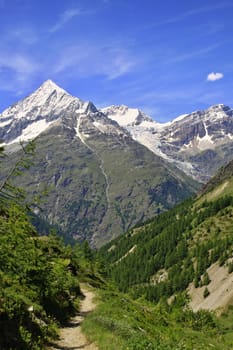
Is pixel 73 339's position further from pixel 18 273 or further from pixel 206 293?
pixel 206 293

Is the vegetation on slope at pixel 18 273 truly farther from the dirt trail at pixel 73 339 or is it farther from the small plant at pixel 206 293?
the small plant at pixel 206 293

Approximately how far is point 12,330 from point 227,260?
151 m

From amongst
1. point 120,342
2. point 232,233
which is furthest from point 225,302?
point 120,342

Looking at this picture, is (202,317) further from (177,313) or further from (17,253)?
(17,253)

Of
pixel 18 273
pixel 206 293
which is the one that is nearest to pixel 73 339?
pixel 18 273

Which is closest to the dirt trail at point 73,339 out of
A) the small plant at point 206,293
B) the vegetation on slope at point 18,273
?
the vegetation on slope at point 18,273

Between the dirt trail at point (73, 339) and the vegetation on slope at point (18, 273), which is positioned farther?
the dirt trail at point (73, 339)

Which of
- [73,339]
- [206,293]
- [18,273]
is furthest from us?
[206,293]

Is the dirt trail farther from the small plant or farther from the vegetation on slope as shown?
the small plant

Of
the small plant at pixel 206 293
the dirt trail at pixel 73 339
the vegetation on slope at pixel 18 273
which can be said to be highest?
the vegetation on slope at pixel 18 273

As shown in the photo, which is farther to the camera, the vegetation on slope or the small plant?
the small plant

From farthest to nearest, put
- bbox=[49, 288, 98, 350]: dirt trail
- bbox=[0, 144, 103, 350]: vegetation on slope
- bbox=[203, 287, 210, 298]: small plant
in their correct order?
bbox=[203, 287, 210, 298]: small plant → bbox=[49, 288, 98, 350]: dirt trail → bbox=[0, 144, 103, 350]: vegetation on slope

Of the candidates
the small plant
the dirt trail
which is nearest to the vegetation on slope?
the dirt trail

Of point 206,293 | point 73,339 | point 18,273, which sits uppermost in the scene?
point 18,273
